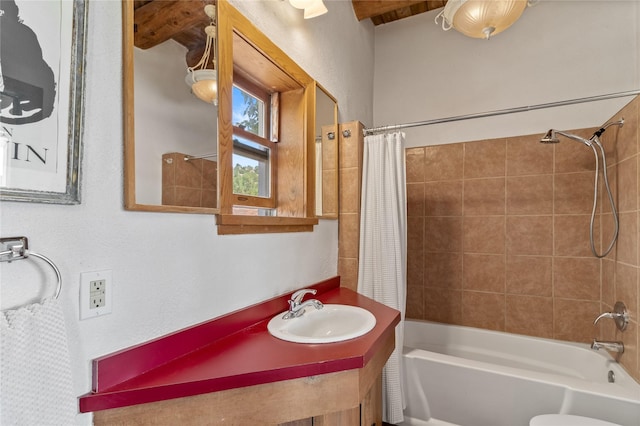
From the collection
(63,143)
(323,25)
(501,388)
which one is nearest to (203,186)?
(63,143)

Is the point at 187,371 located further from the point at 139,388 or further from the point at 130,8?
the point at 130,8

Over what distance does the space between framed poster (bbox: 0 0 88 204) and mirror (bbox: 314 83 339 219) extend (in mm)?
1204

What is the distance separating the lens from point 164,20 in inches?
36.7

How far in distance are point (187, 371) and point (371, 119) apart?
2479 millimetres

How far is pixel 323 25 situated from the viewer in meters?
1.87

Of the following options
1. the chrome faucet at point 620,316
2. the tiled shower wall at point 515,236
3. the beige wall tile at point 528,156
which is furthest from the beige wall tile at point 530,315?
the beige wall tile at point 528,156

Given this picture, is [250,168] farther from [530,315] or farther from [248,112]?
[530,315]

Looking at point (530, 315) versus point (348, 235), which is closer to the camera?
point (348, 235)

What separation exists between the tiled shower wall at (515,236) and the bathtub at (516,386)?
0.51 ft

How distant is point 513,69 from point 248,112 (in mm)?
2171

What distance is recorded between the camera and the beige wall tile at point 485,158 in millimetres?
2318

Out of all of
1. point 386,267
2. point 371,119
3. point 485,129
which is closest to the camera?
point 386,267

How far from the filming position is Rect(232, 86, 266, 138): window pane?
1.23 meters

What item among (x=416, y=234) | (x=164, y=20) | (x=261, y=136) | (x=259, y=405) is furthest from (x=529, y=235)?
(x=164, y=20)
